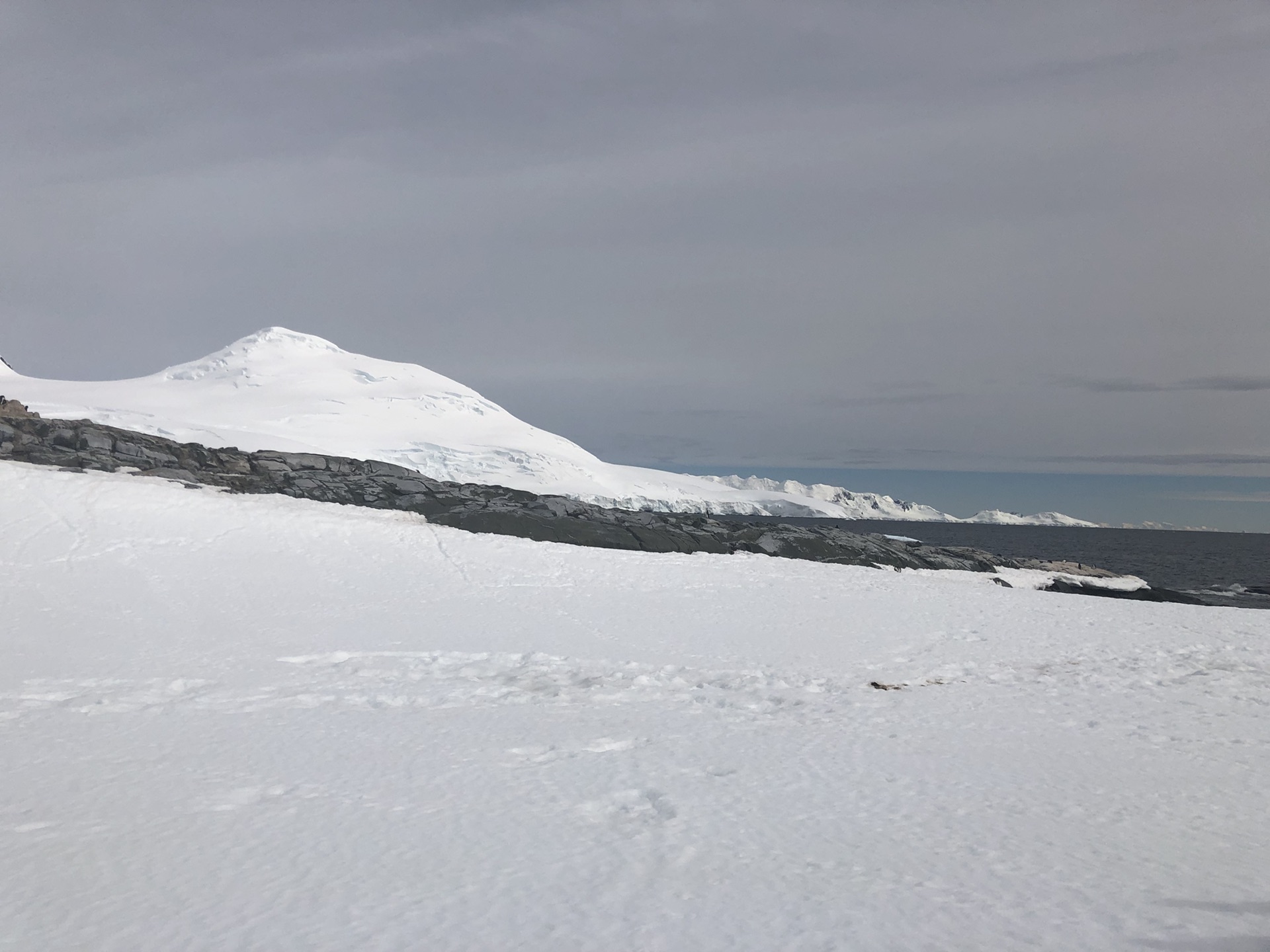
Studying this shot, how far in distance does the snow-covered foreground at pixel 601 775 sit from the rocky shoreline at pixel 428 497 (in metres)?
11.9

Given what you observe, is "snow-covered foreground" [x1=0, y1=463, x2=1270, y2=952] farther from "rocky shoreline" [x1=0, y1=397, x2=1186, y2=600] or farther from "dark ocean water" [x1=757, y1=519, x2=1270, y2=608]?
"dark ocean water" [x1=757, y1=519, x2=1270, y2=608]

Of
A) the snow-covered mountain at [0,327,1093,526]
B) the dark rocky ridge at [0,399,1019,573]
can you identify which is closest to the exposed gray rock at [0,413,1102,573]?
the dark rocky ridge at [0,399,1019,573]

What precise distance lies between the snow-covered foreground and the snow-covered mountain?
60.0 meters

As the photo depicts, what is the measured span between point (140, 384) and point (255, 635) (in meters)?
114

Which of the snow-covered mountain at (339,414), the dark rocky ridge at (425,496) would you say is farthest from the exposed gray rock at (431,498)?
the snow-covered mountain at (339,414)

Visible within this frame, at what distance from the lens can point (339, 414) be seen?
9881 centimetres

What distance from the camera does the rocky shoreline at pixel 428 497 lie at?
29.9 m

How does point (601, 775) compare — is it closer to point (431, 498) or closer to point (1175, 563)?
point (431, 498)

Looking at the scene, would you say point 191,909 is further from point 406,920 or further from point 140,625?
point 140,625

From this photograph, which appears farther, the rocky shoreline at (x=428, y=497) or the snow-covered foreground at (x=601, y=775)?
the rocky shoreline at (x=428, y=497)

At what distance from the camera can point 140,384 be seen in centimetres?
10694

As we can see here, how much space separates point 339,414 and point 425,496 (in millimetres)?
72244

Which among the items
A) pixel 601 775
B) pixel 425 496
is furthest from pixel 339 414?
pixel 601 775

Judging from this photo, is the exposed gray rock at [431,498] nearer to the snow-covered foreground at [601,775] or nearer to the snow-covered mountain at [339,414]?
the snow-covered foreground at [601,775]
